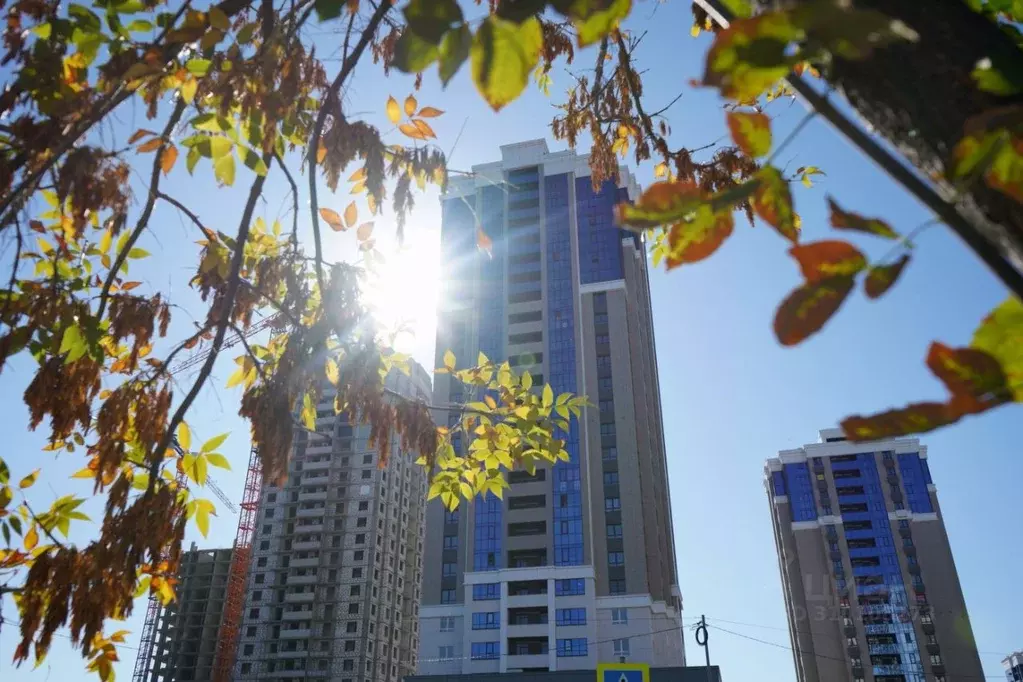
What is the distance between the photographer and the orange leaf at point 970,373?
578 mm

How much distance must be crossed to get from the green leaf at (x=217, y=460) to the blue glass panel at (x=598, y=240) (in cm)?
5165

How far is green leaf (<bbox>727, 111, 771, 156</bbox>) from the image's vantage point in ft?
2.44

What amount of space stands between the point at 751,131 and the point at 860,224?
0.58 feet

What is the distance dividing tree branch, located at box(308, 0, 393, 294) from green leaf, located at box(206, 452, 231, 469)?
76 cm

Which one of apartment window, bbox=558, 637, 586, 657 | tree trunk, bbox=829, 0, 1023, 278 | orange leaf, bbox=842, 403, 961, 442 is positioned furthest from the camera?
apartment window, bbox=558, 637, 586, 657

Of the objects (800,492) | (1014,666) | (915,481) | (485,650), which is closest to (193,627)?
(485,650)

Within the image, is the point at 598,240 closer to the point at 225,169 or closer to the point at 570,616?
the point at 570,616

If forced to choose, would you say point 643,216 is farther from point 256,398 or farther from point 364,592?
point 364,592

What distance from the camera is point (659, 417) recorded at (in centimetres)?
6456

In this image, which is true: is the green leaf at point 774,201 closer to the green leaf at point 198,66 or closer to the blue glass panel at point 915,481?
the green leaf at point 198,66

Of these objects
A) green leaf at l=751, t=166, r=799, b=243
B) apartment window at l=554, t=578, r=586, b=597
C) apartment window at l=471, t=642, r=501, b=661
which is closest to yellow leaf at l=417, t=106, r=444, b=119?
green leaf at l=751, t=166, r=799, b=243

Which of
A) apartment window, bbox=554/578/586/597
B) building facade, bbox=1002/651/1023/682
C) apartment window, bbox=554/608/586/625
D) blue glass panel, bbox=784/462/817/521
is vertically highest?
blue glass panel, bbox=784/462/817/521

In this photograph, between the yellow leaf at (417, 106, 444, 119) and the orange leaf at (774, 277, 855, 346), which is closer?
the orange leaf at (774, 277, 855, 346)

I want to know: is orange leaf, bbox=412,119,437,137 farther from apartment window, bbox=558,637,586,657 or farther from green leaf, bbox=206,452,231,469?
apartment window, bbox=558,637,586,657
